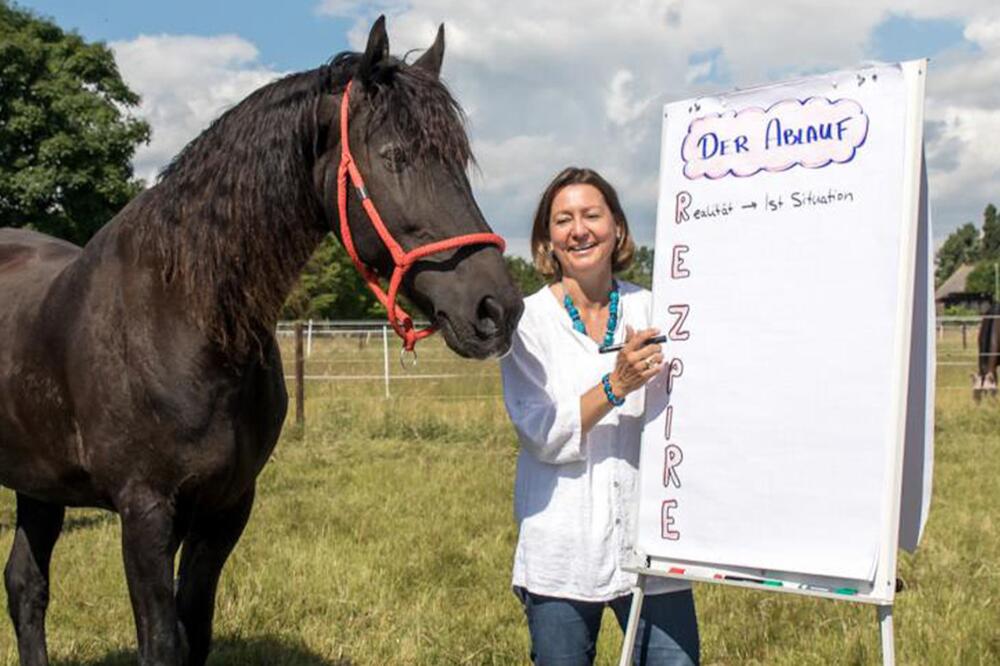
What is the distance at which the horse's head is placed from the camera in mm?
2303

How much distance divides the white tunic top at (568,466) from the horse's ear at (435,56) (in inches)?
30.7

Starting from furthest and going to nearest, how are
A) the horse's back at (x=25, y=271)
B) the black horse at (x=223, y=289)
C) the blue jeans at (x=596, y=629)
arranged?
1. the horse's back at (x=25, y=271)
2. the blue jeans at (x=596, y=629)
3. the black horse at (x=223, y=289)

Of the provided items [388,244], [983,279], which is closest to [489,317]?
[388,244]

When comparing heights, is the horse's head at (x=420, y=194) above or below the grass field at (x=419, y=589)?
above

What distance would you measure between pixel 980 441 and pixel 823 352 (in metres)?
8.87

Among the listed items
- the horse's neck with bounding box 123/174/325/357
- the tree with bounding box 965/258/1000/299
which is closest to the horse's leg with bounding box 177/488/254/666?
the horse's neck with bounding box 123/174/325/357

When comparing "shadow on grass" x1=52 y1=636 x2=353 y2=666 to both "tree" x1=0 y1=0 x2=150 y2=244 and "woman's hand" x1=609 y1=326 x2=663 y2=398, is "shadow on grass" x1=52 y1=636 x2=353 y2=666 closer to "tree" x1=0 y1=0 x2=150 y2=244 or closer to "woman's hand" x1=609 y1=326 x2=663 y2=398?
"woman's hand" x1=609 y1=326 x2=663 y2=398

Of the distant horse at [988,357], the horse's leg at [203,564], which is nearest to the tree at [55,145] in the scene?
the distant horse at [988,357]

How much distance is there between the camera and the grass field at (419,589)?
400 centimetres

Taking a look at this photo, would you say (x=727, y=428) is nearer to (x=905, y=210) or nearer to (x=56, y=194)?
(x=905, y=210)

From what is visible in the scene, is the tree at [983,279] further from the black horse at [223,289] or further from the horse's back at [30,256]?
the black horse at [223,289]

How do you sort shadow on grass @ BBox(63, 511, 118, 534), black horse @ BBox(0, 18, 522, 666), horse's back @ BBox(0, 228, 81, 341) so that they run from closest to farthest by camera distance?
black horse @ BBox(0, 18, 522, 666)
horse's back @ BBox(0, 228, 81, 341)
shadow on grass @ BBox(63, 511, 118, 534)

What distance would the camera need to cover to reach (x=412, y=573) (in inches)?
204

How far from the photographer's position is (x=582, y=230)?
2.75 m
